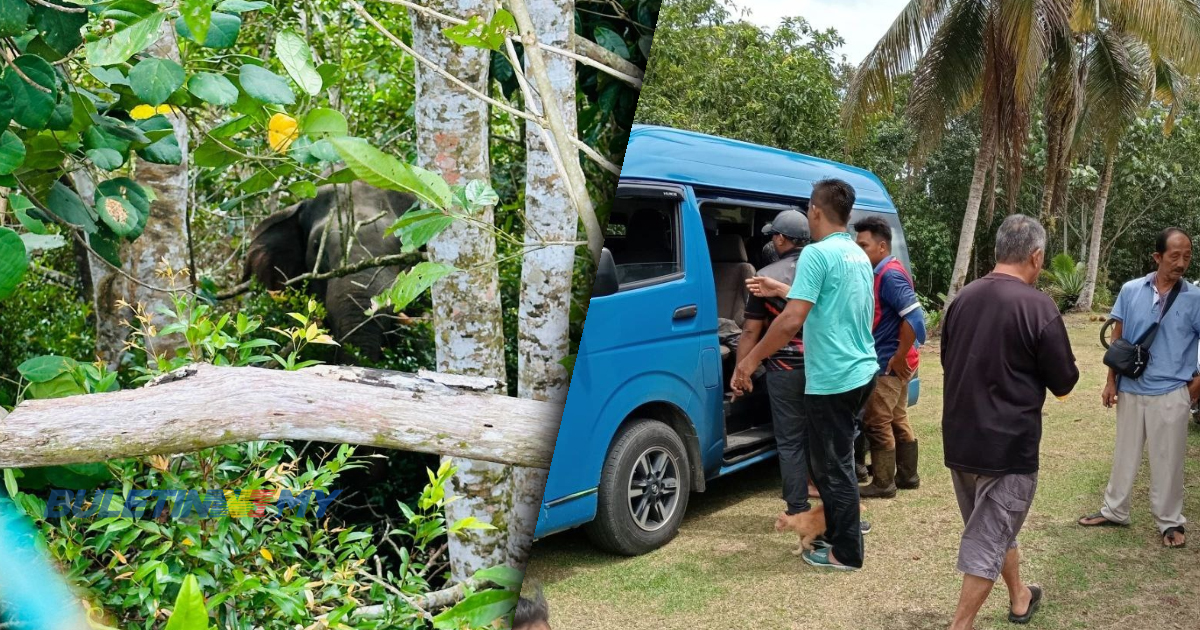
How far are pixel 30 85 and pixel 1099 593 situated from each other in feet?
4.70

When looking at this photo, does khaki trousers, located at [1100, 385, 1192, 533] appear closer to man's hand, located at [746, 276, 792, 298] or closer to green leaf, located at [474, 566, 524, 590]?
man's hand, located at [746, 276, 792, 298]

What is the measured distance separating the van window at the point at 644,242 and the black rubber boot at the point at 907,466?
26cm

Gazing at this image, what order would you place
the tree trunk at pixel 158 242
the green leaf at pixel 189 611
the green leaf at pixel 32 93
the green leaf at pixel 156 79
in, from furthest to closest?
the tree trunk at pixel 158 242 < the green leaf at pixel 32 93 < the green leaf at pixel 156 79 < the green leaf at pixel 189 611

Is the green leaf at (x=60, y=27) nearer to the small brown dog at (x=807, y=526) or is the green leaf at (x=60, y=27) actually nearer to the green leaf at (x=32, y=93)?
the green leaf at (x=32, y=93)

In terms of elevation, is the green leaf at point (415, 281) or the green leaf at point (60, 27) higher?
the green leaf at point (60, 27)

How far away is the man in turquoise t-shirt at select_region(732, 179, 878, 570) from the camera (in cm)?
79

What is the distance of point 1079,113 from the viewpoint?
756mm

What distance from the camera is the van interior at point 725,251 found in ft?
2.49

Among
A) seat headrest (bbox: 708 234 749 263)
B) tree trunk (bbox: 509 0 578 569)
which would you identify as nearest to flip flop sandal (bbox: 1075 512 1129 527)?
seat headrest (bbox: 708 234 749 263)

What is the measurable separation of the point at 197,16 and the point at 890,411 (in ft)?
2.56

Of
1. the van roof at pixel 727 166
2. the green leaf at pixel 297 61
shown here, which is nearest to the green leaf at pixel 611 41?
the van roof at pixel 727 166

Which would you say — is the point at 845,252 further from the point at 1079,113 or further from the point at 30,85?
the point at 30,85

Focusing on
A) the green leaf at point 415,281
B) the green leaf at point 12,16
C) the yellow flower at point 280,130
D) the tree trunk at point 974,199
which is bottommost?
the green leaf at point 415,281

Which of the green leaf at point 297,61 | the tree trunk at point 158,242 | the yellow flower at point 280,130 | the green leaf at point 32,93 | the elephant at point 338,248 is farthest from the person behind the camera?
the elephant at point 338,248
